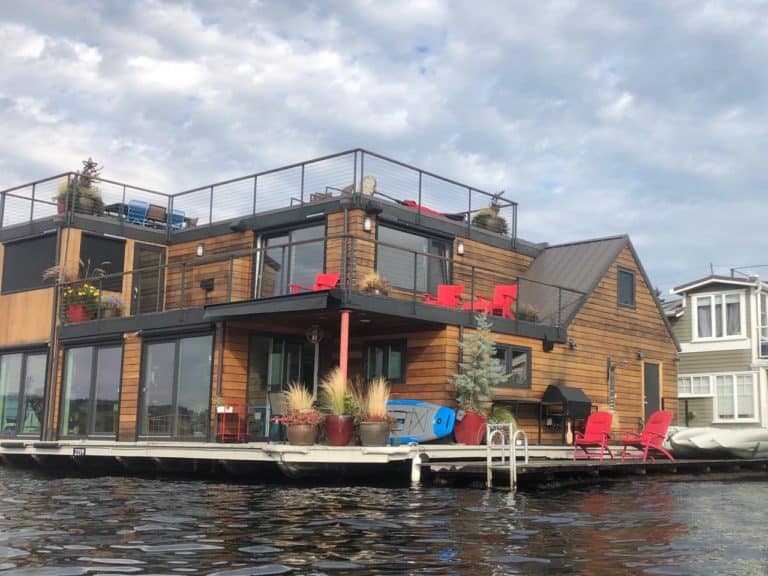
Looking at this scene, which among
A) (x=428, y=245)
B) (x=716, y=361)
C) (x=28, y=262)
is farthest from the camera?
(x=716, y=361)

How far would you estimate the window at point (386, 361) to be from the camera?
671 inches

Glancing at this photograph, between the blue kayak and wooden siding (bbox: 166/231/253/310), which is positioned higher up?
wooden siding (bbox: 166/231/253/310)

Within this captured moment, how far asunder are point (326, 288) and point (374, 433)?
3.70 m

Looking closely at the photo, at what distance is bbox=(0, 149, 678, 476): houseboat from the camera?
16547 mm

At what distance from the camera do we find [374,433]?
43.7 feet

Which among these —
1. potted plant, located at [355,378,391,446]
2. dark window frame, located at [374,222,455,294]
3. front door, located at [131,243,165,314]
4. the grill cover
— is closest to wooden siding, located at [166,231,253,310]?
front door, located at [131,243,165,314]

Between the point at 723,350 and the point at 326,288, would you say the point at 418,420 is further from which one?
the point at 723,350

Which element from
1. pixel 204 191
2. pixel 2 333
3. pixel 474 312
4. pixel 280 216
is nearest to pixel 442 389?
pixel 474 312

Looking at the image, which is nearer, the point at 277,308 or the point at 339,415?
the point at 339,415

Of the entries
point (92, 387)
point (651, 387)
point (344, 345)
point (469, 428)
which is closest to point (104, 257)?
point (92, 387)

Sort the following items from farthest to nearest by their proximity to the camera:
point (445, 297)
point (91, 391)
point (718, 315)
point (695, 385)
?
point (695, 385)
point (718, 315)
point (91, 391)
point (445, 297)

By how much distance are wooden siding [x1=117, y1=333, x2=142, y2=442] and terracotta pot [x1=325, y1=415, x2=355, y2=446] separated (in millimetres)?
5646

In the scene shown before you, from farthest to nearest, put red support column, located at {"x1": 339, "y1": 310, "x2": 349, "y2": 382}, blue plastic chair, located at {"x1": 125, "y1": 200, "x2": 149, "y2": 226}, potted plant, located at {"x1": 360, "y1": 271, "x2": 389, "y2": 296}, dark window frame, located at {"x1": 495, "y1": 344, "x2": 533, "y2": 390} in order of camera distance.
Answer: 1. blue plastic chair, located at {"x1": 125, "y1": 200, "x2": 149, "y2": 226}
2. dark window frame, located at {"x1": 495, "y1": 344, "x2": 533, "y2": 390}
3. potted plant, located at {"x1": 360, "y1": 271, "x2": 389, "y2": 296}
4. red support column, located at {"x1": 339, "y1": 310, "x2": 349, "y2": 382}

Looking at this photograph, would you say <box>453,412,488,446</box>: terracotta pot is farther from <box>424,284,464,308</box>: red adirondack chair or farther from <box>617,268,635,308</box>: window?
<box>617,268,635,308</box>: window
